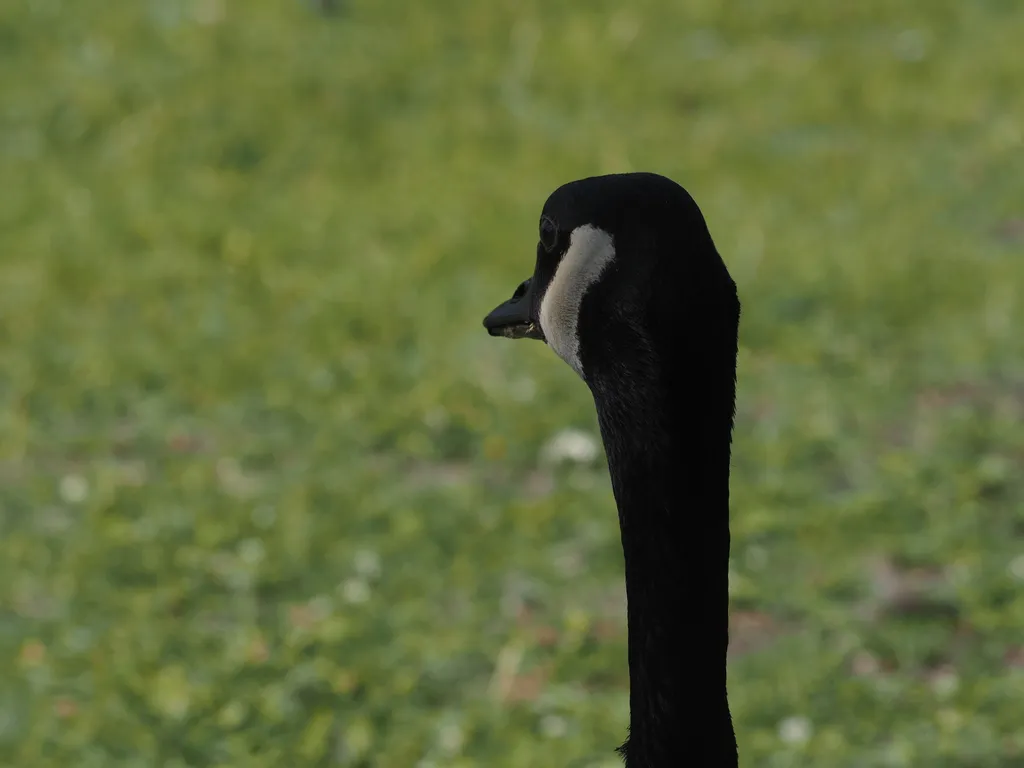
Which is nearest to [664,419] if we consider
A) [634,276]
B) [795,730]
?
[634,276]

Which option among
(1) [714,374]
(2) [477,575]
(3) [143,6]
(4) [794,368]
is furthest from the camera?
(3) [143,6]

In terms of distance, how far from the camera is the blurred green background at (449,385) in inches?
185

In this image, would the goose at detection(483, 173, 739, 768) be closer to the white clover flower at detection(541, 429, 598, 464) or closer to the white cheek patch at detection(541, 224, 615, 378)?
the white cheek patch at detection(541, 224, 615, 378)

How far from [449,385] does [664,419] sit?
3820mm

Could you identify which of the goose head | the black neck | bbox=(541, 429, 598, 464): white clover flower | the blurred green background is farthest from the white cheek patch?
bbox=(541, 429, 598, 464): white clover flower

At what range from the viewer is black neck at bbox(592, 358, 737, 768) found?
2639mm

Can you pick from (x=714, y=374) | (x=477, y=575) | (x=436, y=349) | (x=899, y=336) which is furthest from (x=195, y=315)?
(x=714, y=374)

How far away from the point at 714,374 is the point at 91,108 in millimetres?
6946

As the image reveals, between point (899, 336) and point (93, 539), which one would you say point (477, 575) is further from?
point (899, 336)

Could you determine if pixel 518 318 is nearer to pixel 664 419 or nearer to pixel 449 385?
pixel 664 419

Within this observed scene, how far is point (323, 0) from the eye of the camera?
33.8ft

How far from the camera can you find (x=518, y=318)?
3.09m

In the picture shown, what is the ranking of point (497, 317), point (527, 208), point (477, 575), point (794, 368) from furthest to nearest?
point (527, 208)
point (794, 368)
point (477, 575)
point (497, 317)

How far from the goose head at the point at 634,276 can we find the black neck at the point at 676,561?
0.09m
